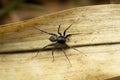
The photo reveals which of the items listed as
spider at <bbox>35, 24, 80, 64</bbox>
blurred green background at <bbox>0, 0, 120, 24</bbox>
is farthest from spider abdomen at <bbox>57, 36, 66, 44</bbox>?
blurred green background at <bbox>0, 0, 120, 24</bbox>

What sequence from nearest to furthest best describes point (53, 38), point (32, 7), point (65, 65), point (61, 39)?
point (65, 65), point (53, 38), point (61, 39), point (32, 7)

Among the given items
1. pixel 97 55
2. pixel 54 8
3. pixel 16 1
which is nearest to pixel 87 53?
pixel 97 55

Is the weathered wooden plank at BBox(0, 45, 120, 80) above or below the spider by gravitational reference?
below

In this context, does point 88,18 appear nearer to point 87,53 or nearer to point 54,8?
point 87,53

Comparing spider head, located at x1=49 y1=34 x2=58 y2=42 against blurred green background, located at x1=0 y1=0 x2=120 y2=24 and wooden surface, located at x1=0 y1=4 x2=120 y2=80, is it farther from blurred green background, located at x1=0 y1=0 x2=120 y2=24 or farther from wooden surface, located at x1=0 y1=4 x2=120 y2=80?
blurred green background, located at x1=0 y1=0 x2=120 y2=24

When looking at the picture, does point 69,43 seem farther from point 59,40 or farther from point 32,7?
point 32,7

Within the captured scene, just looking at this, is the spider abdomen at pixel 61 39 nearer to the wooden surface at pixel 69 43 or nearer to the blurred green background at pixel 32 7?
the wooden surface at pixel 69 43

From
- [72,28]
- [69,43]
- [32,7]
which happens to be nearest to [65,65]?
[69,43]
